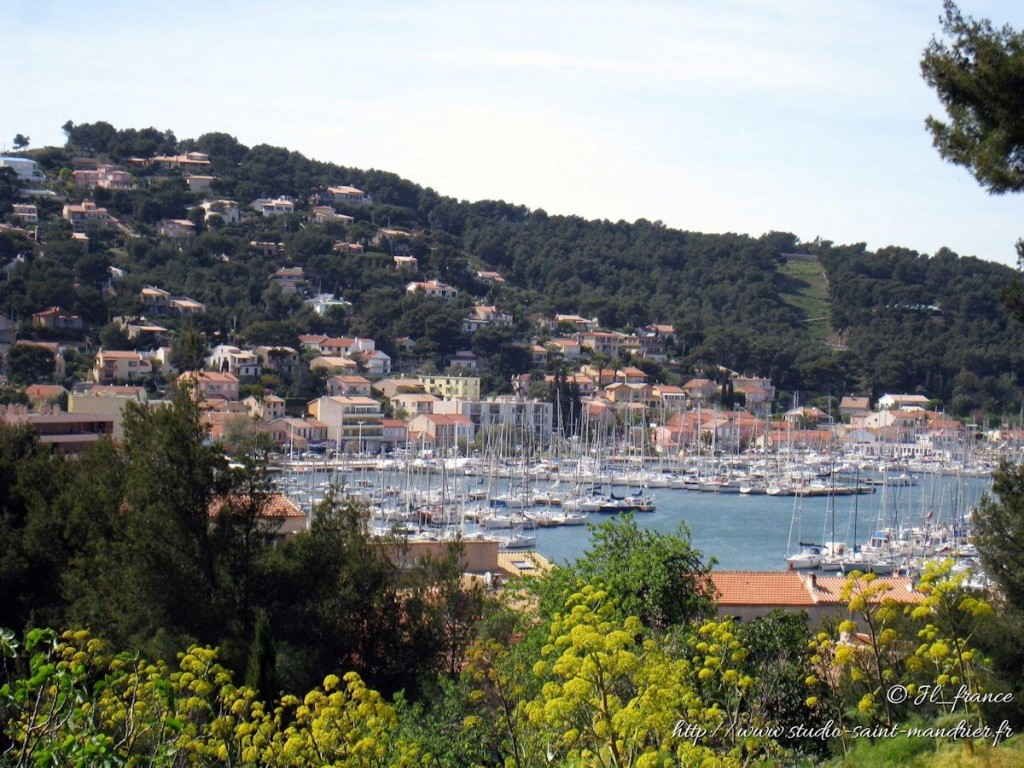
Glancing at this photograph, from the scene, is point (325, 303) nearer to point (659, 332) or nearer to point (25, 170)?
point (659, 332)

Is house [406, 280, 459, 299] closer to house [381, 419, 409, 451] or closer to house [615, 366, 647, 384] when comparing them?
Result: house [615, 366, 647, 384]

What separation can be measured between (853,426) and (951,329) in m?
20.1

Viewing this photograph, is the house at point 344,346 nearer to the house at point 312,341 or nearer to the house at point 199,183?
the house at point 312,341

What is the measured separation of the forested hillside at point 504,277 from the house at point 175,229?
82 centimetres

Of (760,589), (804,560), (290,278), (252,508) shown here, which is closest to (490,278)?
Answer: (290,278)

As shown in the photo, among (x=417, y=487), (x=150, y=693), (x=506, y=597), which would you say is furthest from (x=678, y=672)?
(x=417, y=487)

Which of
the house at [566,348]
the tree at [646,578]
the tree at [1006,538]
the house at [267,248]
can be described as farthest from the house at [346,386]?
the tree at [1006,538]

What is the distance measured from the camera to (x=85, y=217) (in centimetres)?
5856

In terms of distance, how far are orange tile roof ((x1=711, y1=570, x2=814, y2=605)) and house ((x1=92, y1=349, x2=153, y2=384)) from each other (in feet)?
103

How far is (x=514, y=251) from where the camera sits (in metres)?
77.5

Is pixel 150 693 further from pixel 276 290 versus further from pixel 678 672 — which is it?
pixel 276 290

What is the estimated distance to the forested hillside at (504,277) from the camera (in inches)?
2119

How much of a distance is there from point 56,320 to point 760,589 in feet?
123

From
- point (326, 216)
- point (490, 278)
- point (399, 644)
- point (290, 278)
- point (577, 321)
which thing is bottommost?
point (399, 644)
